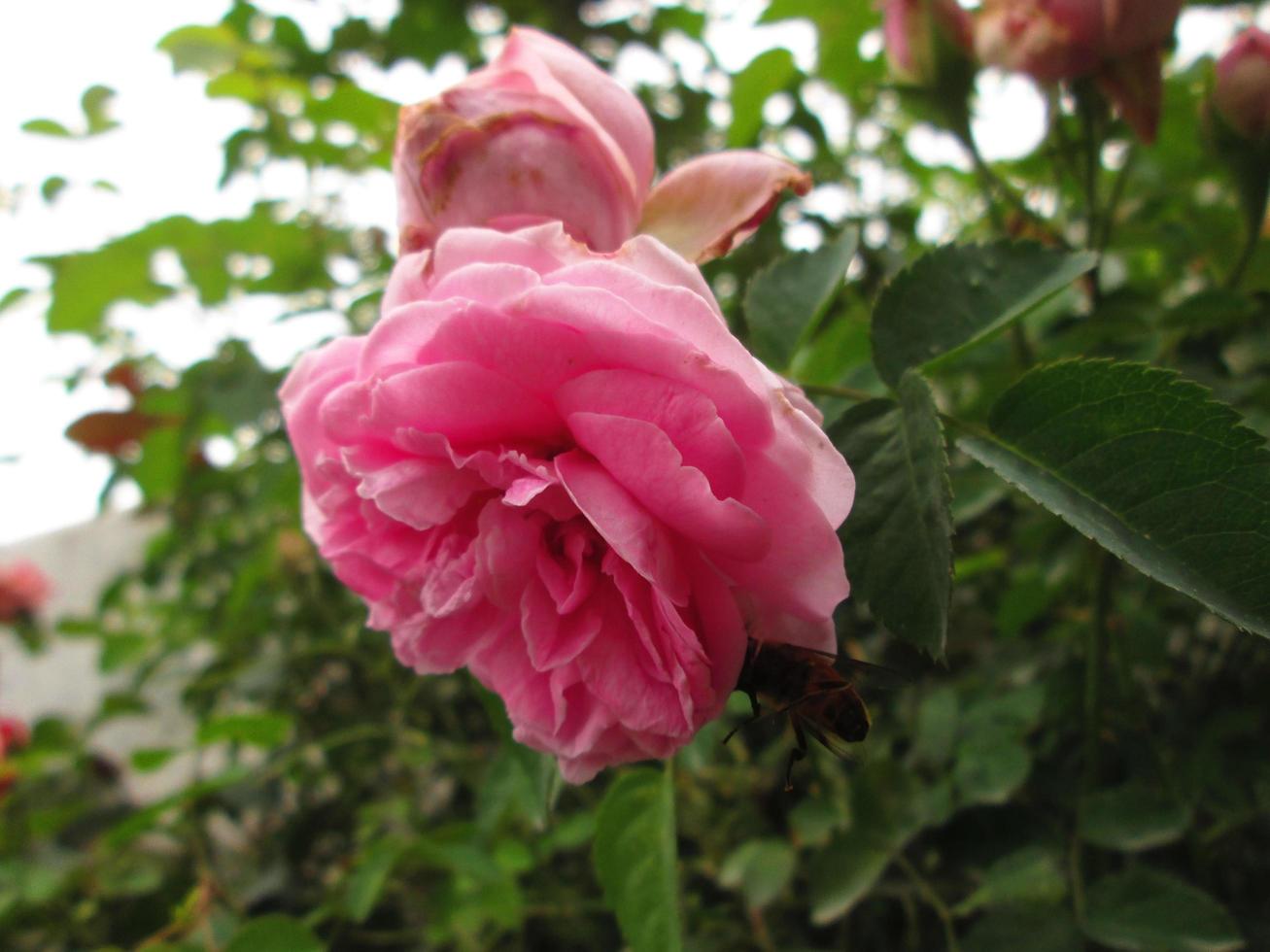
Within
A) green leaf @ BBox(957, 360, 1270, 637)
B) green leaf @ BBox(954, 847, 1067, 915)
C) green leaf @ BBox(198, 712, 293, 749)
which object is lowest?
green leaf @ BBox(198, 712, 293, 749)

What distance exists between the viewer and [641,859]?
44cm

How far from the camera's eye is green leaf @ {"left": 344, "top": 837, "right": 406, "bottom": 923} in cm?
66

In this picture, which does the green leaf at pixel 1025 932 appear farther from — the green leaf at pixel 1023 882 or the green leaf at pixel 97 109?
the green leaf at pixel 97 109

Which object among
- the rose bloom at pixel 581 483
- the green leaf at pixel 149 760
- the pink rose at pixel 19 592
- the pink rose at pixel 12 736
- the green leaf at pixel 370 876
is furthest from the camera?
the pink rose at pixel 19 592

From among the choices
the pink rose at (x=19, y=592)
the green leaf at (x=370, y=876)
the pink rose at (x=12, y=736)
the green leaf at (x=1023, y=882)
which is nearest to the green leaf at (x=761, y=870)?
the green leaf at (x=1023, y=882)

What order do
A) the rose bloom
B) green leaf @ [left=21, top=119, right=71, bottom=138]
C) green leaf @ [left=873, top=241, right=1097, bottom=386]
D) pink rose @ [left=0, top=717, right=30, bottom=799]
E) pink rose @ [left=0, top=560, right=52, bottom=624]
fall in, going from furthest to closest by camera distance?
pink rose @ [left=0, top=560, right=52, bottom=624] < pink rose @ [left=0, top=717, right=30, bottom=799] < green leaf @ [left=21, top=119, right=71, bottom=138] < green leaf @ [left=873, top=241, right=1097, bottom=386] < the rose bloom

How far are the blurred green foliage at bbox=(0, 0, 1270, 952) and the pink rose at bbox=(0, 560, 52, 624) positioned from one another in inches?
31.2

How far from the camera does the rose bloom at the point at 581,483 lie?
0.28 metres

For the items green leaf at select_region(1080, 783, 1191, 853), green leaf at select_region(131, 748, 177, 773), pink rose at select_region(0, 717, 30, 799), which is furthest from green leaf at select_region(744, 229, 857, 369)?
pink rose at select_region(0, 717, 30, 799)

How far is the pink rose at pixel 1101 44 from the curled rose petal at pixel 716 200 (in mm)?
244

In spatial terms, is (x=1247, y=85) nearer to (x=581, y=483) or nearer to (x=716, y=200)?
(x=716, y=200)

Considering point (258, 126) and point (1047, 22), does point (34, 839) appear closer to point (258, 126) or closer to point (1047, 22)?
point (258, 126)

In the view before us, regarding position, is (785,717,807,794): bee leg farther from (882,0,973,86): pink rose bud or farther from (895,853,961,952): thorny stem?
(882,0,973,86): pink rose bud

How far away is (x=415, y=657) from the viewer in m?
0.35
